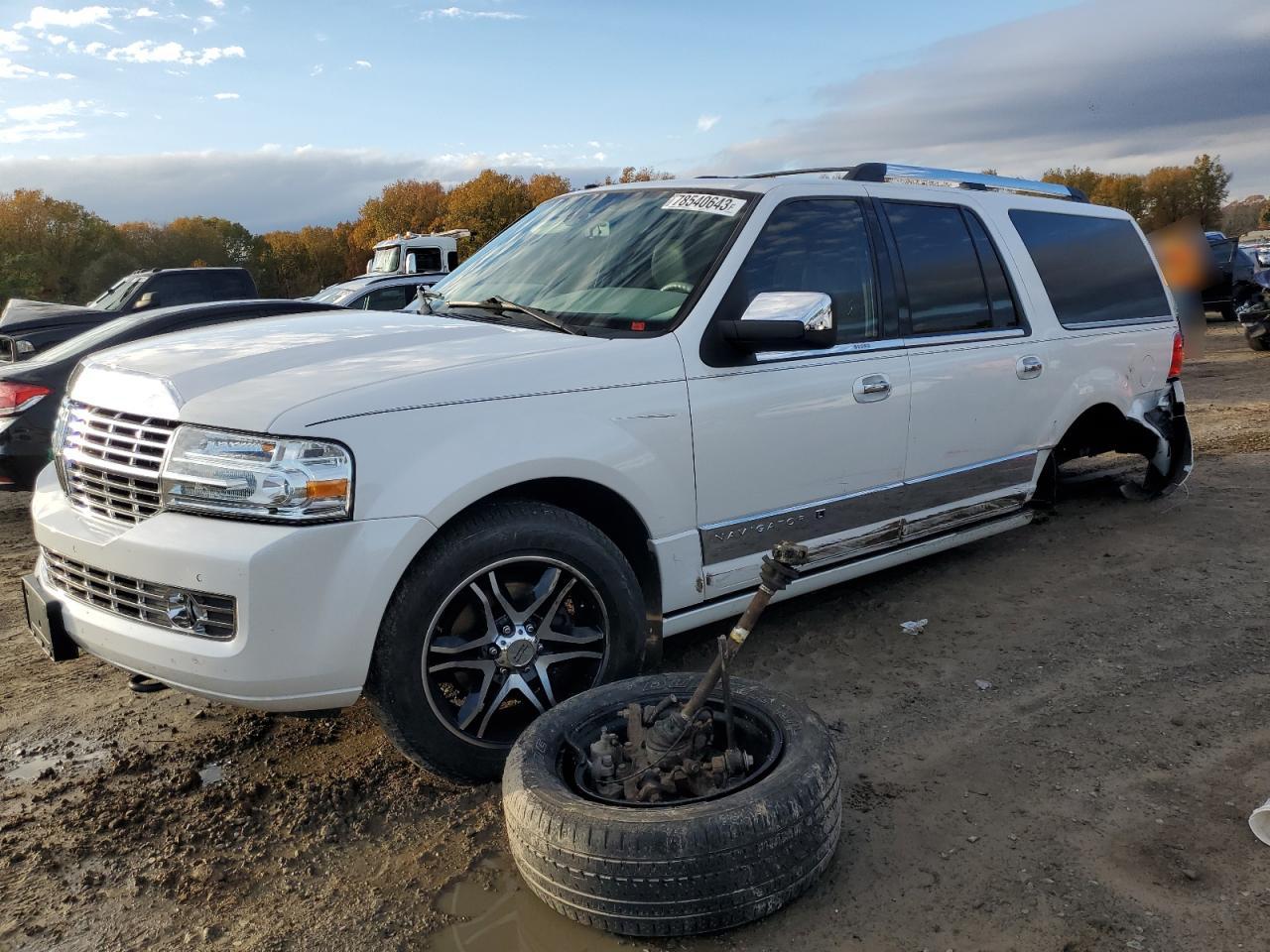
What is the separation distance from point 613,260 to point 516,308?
431mm

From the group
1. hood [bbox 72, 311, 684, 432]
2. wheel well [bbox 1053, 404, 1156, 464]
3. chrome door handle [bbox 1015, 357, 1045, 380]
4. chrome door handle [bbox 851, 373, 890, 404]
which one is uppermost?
hood [bbox 72, 311, 684, 432]

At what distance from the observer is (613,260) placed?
3877 mm

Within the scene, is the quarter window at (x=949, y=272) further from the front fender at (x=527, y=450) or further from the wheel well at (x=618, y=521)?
the wheel well at (x=618, y=521)

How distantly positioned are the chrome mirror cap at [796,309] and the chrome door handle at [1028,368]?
1.70 meters

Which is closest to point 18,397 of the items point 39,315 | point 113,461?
point 39,315

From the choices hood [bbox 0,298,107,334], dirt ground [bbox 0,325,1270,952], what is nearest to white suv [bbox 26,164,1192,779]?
dirt ground [bbox 0,325,1270,952]

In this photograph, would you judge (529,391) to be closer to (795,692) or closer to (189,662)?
(189,662)

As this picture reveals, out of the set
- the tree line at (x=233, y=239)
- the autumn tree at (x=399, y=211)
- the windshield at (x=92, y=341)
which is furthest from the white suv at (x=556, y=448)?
the autumn tree at (x=399, y=211)

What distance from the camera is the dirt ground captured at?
2471 mm

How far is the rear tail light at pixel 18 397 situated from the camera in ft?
21.2

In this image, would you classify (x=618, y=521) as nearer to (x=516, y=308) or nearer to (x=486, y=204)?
(x=516, y=308)

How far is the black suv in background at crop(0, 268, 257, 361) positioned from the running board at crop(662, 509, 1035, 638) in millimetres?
6685

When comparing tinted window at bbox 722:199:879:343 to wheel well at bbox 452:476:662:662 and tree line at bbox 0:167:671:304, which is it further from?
tree line at bbox 0:167:671:304

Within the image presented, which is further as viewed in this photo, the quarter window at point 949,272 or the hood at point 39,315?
the hood at point 39,315
